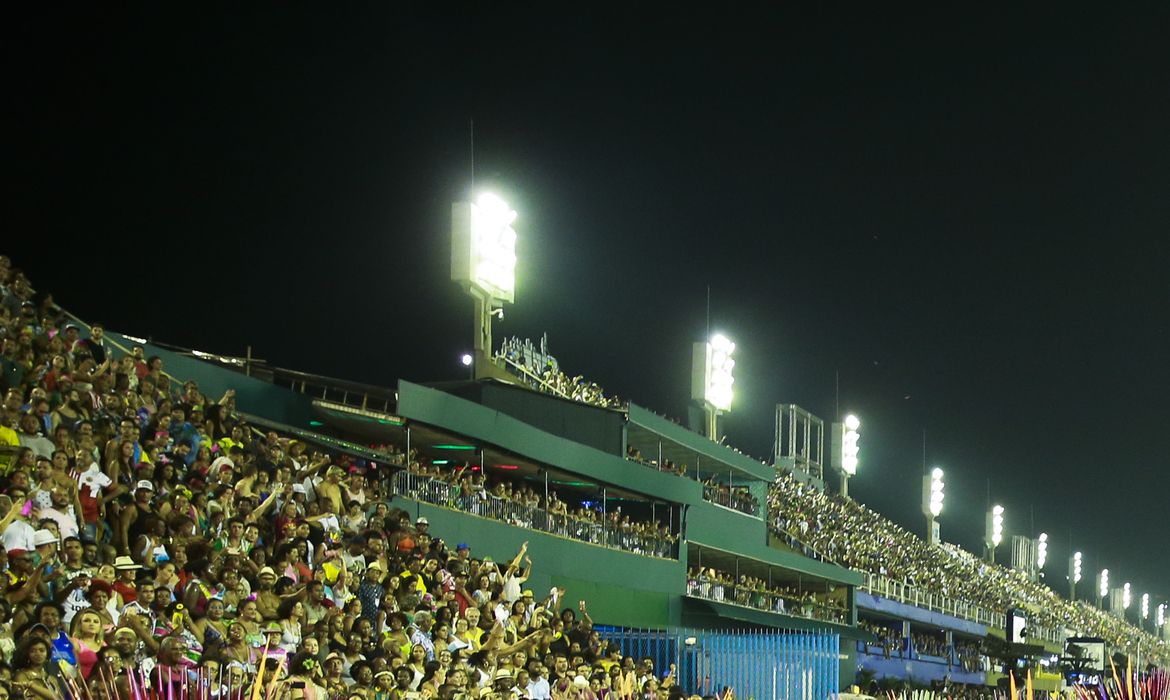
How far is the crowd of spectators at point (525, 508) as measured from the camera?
82.1ft

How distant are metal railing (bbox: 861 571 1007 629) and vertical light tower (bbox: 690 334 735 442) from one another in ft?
23.7

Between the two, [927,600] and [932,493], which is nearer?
[927,600]

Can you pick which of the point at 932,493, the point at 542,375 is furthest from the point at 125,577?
the point at 932,493

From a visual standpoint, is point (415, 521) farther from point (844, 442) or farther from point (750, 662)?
point (844, 442)

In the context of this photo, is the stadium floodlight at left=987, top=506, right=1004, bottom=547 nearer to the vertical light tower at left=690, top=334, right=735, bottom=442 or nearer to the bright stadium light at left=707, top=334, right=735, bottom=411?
the vertical light tower at left=690, top=334, right=735, bottom=442

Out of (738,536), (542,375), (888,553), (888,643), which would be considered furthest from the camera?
(888,553)

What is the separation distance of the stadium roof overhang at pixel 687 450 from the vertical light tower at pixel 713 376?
7.67 meters

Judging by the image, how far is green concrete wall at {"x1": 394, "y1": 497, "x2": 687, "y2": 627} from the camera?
25578mm

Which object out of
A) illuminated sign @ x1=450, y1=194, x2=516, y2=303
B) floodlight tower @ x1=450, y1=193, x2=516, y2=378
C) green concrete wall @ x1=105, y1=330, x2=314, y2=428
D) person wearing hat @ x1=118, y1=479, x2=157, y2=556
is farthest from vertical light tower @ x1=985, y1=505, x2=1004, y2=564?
person wearing hat @ x1=118, y1=479, x2=157, y2=556

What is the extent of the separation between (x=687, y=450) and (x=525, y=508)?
12.4 metres

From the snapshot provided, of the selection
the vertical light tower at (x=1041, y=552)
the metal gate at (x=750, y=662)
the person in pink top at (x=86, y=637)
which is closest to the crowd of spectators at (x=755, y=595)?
the metal gate at (x=750, y=662)

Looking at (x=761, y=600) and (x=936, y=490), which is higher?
(x=936, y=490)

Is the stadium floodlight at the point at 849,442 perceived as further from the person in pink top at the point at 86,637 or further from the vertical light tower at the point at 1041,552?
the person in pink top at the point at 86,637

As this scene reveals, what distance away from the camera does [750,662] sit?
26234mm
